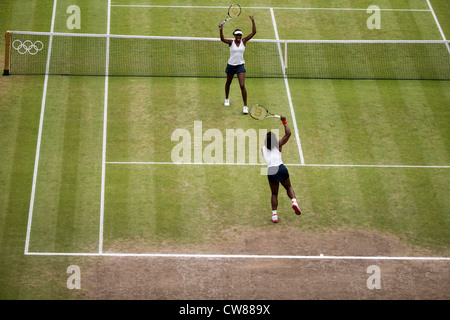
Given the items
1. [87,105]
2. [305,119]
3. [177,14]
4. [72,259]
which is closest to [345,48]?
[305,119]

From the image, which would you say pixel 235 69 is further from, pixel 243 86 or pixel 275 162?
pixel 275 162

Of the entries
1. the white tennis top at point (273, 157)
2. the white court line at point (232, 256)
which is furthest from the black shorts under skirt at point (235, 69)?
the white court line at point (232, 256)

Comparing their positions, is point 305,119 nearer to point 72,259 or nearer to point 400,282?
point 400,282

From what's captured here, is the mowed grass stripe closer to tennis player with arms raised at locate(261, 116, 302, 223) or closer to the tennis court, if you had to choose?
the tennis court

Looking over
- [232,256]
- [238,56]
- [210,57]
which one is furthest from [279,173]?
[210,57]

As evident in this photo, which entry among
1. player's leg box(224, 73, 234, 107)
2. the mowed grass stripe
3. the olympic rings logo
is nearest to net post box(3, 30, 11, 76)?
the olympic rings logo

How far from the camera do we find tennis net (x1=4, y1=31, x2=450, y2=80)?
920 inches

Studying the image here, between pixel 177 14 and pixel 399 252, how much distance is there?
46.3 feet

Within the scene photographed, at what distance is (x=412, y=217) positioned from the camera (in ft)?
56.7

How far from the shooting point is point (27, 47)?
936 inches

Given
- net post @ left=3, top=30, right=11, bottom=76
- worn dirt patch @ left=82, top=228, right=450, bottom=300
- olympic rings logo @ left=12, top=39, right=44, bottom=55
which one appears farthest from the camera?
olympic rings logo @ left=12, top=39, right=44, bottom=55

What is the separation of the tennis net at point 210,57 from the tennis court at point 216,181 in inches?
11.8

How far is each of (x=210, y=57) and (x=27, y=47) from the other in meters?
5.99
